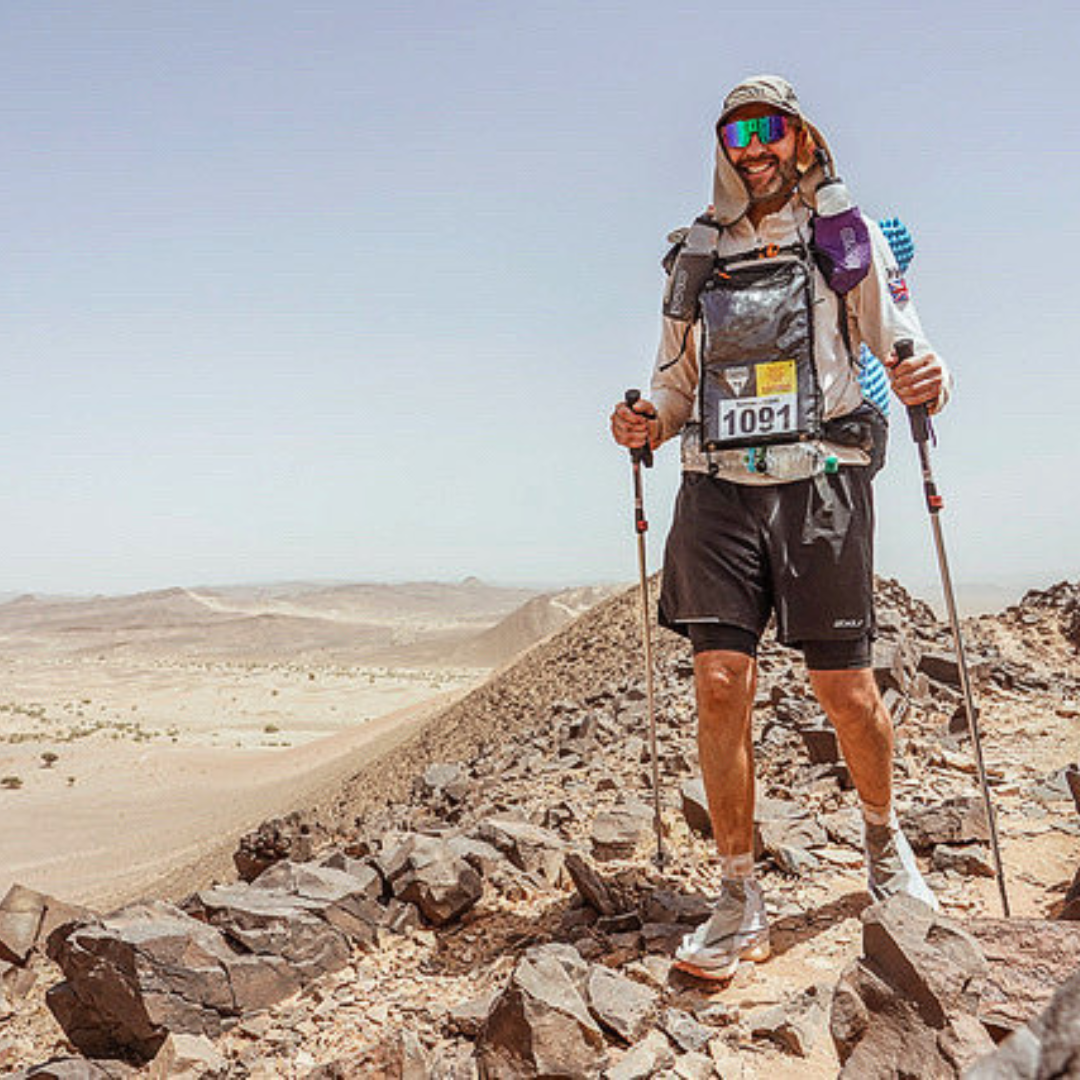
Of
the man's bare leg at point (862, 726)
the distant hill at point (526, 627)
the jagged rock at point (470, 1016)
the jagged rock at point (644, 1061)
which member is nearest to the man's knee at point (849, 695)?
the man's bare leg at point (862, 726)

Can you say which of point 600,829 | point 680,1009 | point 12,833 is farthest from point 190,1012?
point 12,833

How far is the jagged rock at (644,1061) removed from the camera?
259 cm

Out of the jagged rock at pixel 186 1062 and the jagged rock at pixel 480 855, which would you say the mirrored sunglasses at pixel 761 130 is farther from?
the jagged rock at pixel 186 1062

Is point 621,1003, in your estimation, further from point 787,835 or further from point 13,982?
point 13,982

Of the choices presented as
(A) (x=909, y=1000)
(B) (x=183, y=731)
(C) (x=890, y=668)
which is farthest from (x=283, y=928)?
(B) (x=183, y=731)

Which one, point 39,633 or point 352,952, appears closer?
point 352,952

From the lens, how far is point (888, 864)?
3.41 m

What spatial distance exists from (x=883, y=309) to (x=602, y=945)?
2430 mm

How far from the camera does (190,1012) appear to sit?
3.46m

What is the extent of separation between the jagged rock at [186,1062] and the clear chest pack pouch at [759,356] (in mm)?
2569

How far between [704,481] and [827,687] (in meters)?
0.80

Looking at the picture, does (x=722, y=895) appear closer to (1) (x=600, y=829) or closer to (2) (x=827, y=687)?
(2) (x=827, y=687)

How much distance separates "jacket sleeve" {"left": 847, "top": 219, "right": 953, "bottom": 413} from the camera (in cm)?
334

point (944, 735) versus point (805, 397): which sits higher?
point (805, 397)
